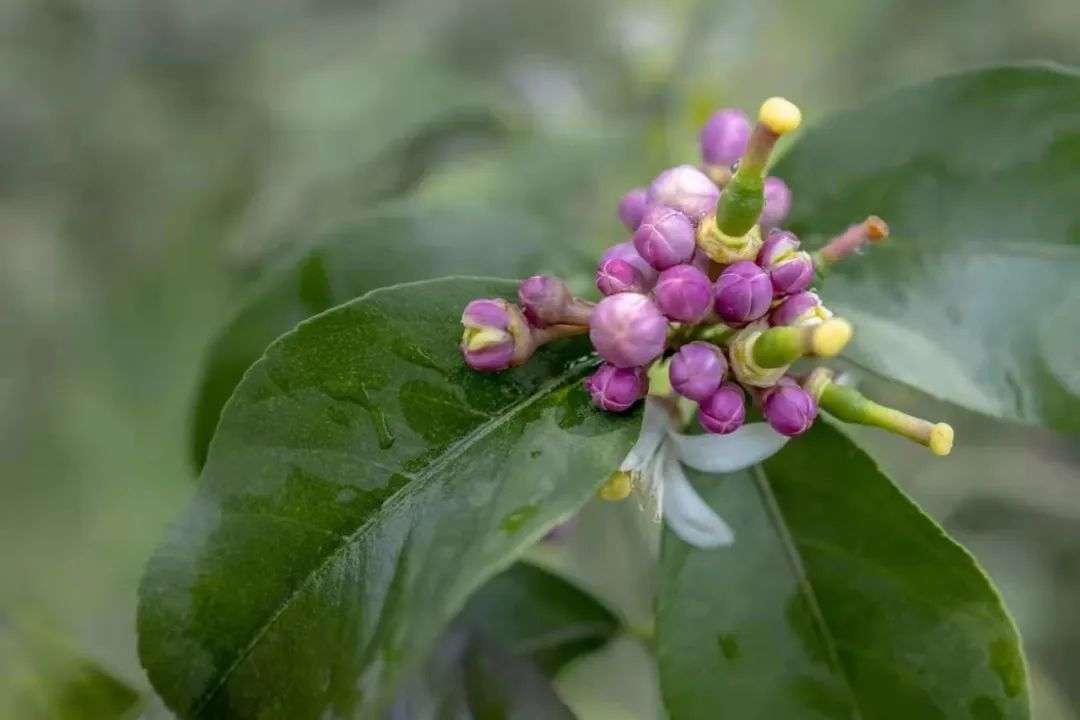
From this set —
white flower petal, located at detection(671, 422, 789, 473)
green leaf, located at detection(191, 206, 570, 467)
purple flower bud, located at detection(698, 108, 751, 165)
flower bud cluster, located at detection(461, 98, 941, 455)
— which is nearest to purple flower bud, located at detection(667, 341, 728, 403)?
flower bud cluster, located at detection(461, 98, 941, 455)

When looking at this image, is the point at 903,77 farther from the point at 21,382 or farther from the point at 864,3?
the point at 21,382

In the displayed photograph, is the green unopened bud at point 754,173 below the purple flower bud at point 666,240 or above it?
above

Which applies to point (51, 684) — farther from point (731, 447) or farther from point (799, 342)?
point (799, 342)

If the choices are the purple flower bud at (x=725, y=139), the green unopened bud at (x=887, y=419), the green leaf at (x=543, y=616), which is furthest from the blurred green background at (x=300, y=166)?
the green unopened bud at (x=887, y=419)

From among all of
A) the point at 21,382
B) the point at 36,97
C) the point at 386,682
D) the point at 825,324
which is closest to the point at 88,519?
the point at 21,382

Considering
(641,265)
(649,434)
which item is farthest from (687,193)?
(649,434)

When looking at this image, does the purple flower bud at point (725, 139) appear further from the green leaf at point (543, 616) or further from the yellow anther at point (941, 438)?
the green leaf at point (543, 616)

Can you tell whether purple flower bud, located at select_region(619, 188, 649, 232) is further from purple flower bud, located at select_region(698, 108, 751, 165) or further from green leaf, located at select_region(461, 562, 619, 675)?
green leaf, located at select_region(461, 562, 619, 675)
